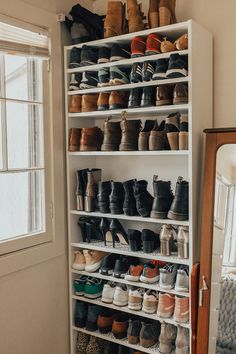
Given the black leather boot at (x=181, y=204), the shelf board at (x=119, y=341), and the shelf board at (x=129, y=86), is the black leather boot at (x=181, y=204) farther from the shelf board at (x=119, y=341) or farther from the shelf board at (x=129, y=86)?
the shelf board at (x=119, y=341)

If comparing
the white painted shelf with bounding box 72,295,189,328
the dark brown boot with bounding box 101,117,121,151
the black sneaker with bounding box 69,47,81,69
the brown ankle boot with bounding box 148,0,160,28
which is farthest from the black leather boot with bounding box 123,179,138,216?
the brown ankle boot with bounding box 148,0,160,28

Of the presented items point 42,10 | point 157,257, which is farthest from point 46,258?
point 42,10

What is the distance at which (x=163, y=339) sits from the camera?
2248mm

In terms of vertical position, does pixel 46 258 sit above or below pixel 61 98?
below

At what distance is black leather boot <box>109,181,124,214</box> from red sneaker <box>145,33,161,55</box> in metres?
0.76

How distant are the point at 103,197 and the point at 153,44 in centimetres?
90

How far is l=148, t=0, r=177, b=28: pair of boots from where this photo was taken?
222 centimetres

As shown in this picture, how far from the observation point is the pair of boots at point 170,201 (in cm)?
216

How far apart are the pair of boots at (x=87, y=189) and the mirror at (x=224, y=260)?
78 cm

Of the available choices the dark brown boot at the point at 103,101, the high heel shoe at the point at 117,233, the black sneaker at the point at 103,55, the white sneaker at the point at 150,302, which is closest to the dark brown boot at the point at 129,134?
the dark brown boot at the point at 103,101

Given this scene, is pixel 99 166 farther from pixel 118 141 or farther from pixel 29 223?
pixel 29 223

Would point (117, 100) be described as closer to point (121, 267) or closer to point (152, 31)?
point (152, 31)

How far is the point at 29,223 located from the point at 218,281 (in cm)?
109

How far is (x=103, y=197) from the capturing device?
245cm
